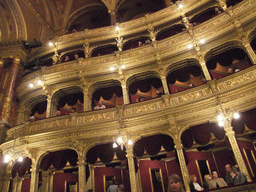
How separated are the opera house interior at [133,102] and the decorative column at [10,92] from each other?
7cm

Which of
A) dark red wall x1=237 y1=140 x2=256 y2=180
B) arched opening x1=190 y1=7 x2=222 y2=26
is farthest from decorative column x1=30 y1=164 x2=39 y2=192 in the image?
arched opening x1=190 y1=7 x2=222 y2=26

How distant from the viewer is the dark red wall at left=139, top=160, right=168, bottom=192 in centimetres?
1000

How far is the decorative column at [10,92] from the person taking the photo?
11.3 metres

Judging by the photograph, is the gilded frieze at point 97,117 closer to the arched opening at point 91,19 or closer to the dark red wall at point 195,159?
the dark red wall at point 195,159

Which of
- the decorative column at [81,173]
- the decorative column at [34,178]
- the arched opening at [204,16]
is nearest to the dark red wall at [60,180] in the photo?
the decorative column at [34,178]

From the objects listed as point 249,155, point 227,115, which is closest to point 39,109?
point 227,115

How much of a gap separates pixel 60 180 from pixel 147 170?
4.81m

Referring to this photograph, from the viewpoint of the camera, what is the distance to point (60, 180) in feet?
36.8

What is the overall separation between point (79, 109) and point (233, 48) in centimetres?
1013

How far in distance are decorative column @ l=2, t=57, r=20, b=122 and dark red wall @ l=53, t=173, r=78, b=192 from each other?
4.15m

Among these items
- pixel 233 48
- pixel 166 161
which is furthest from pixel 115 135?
pixel 233 48

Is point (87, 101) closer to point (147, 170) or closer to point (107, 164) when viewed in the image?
point (107, 164)

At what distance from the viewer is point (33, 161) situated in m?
A: 9.49

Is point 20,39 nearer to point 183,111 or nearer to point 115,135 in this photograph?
point 115,135
